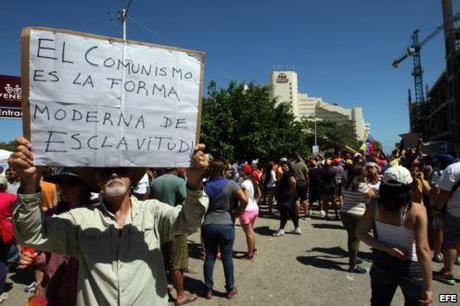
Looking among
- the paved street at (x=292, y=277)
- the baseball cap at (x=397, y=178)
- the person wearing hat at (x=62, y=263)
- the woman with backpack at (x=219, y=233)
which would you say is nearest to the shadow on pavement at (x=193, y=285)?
the paved street at (x=292, y=277)

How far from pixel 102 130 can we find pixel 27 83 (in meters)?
0.44

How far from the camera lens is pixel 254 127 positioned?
24.4 m

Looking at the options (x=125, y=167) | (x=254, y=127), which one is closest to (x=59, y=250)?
(x=125, y=167)

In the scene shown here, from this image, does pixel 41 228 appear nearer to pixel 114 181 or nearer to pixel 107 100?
pixel 114 181

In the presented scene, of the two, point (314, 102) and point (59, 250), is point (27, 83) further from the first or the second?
point (314, 102)

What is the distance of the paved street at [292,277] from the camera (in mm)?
4895

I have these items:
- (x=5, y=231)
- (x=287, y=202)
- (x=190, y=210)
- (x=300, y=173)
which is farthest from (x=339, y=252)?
(x=190, y=210)

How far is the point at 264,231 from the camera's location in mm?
9188

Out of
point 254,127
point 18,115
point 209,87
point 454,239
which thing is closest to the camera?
point 454,239

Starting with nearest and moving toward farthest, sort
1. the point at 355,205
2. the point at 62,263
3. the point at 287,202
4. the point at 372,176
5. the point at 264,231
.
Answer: the point at 62,263 → the point at 355,205 → the point at 372,176 → the point at 287,202 → the point at 264,231

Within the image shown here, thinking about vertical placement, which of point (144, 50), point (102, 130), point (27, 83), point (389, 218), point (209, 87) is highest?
point (209, 87)

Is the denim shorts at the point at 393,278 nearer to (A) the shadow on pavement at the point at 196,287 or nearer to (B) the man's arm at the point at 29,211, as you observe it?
(A) the shadow on pavement at the point at 196,287

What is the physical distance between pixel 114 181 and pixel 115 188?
57 millimetres

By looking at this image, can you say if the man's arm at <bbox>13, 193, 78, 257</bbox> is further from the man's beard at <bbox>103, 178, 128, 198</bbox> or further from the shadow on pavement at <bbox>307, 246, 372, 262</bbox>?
the shadow on pavement at <bbox>307, 246, 372, 262</bbox>
